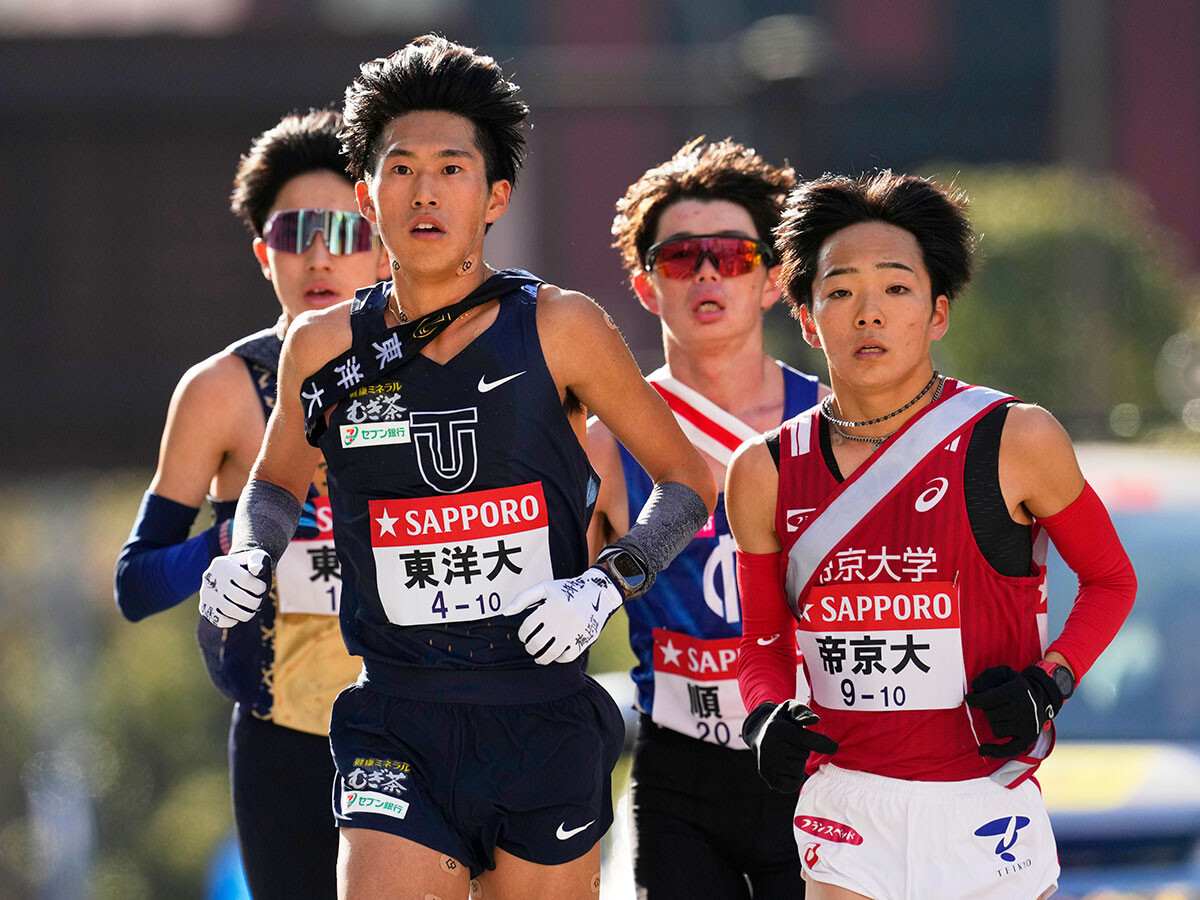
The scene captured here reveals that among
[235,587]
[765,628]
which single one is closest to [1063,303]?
[765,628]

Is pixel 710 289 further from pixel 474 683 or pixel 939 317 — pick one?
pixel 474 683

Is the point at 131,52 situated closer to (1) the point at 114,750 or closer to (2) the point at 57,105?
(2) the point at 57,105

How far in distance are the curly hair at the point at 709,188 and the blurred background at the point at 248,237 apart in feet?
7.12

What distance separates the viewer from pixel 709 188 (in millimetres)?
5148

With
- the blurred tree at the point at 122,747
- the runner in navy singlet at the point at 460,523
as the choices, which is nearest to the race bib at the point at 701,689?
the runner in navy singlet at the point at 460,523

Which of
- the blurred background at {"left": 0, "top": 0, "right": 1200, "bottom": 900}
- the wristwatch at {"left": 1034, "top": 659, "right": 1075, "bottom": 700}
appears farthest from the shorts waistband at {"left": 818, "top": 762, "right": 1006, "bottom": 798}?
the blurred background at {"left": 0, "top": 0, "right": 1200, "bottom": 900}

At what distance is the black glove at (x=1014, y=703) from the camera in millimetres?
3572

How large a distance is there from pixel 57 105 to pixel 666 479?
16165mm

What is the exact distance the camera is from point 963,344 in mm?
17609

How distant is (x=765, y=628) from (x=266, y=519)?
111cm

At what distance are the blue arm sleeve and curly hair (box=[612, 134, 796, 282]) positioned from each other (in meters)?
1.47

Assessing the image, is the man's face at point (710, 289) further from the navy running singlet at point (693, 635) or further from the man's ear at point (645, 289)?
the navy running singlet at point (693, 635)

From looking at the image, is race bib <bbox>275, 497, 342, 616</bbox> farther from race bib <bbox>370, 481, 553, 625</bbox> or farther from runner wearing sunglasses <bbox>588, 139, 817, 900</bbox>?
race bib <bbox>370, 481, 553, 625</bbox>

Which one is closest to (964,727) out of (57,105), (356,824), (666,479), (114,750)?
(666,479)
